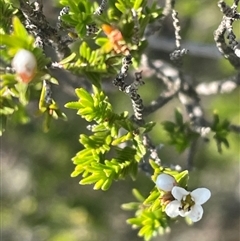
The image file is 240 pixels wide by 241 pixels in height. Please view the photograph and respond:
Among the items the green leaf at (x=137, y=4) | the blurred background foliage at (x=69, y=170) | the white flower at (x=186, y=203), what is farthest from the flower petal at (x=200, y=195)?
the blurred background foliage at (x=69, y=170)

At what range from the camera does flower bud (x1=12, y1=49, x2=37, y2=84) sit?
1051mm

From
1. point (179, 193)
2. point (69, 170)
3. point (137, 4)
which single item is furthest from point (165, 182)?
point (69, 170)

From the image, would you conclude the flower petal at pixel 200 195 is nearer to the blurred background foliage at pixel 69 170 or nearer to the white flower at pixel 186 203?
the white flower at pixel 186 203

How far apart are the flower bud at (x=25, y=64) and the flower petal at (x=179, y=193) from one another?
437mm

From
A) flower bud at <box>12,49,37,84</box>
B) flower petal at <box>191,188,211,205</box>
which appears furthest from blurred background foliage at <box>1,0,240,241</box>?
flower bud at <box>12,49,37,84</box>

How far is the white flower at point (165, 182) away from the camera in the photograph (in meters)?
1.28

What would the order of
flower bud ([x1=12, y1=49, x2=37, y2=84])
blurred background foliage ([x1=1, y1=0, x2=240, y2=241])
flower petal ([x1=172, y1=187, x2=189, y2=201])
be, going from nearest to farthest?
1. flower bud ([x1=12, y1=49, x2=37, y2=84])
2. flower petal ([x1=172, y1=187, x2=189, y2=201])
3. blurred background foliage ([x1=1, y1=0, x2=240, y2=241])

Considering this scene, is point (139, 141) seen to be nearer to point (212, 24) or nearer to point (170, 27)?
point (170, 27)

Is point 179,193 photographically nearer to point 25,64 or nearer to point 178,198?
point 178,198

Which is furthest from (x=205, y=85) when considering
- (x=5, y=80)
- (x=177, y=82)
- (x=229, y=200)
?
(x=229, y=200)

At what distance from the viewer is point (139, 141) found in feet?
4.51

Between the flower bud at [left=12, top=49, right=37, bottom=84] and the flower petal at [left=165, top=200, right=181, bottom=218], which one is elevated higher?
the flower bud at [left=12, top=49, right=37, bottom=84]

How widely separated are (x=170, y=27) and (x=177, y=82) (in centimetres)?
119

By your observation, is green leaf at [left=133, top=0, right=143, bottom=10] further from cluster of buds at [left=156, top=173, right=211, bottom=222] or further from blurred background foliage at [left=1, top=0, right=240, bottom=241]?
blurred background foliage at [left=1, top=0, right=240, bottom=241]
